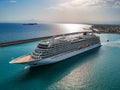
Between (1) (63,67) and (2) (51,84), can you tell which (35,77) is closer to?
(2) (51,84)

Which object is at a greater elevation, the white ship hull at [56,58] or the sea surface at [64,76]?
the white ship hull at [56,58]

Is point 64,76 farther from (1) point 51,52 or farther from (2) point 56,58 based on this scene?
(1) point 51,52

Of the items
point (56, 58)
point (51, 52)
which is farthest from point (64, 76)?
point (51, 52)

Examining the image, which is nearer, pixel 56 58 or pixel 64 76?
pixel 64 76

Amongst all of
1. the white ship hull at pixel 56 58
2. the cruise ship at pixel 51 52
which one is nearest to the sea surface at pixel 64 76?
the white ship hull at pixel 56 58

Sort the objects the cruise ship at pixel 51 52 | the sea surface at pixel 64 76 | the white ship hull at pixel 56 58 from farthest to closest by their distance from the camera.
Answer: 1. the white ship hull at pixel 56 58
2. the cruise ship at pixel 51 52
3. the sea surface at pixel 64 76

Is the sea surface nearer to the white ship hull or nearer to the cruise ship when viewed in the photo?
the white ship hull

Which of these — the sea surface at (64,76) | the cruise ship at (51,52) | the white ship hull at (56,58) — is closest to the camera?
the sea surface at (64,76)

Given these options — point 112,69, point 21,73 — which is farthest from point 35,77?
point 112,69

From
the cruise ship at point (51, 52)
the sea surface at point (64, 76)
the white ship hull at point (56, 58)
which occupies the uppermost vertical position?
the cruise ship at point (51, 52)

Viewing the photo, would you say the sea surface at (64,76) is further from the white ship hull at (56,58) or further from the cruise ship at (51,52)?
the cruise ship at (51,52)

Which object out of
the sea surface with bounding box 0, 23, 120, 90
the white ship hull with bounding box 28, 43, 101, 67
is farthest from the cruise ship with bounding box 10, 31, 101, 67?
the sea surface with bounding box 0, 23, 120, 90
